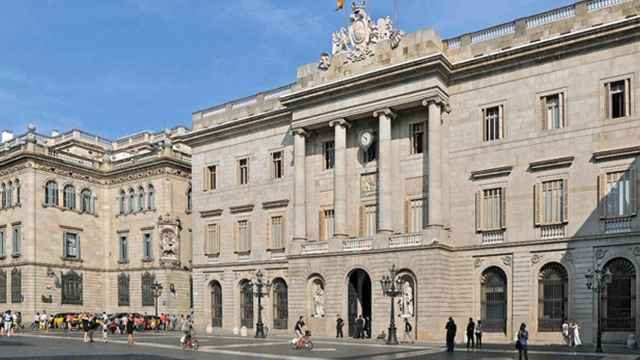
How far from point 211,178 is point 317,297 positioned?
1588cm

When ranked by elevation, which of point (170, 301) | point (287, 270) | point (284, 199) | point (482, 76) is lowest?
point (170, 301)

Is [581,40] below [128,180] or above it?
above

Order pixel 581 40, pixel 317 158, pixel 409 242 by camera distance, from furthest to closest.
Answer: pixel 317 158 → pixel 409 242 → pixel 581 40

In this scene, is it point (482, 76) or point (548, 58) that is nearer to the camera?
point (548, 58)

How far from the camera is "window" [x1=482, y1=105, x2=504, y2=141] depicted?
133 ft

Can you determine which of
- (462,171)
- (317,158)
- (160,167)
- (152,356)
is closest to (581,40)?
(462,171)

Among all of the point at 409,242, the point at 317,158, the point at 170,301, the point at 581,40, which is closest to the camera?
the point at 581,40

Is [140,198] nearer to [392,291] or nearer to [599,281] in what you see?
[392,291]

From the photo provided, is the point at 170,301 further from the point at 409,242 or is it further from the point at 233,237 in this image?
the point at 409,242

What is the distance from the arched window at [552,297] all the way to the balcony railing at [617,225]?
3.22 m

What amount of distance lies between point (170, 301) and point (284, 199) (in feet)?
65.5

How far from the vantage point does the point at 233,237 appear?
176ft

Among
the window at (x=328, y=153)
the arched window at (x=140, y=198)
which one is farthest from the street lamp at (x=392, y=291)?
the arched window at (x=140, y=198)

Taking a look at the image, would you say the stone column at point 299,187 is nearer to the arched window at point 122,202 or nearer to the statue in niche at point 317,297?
the statue in niche at point 317,297
